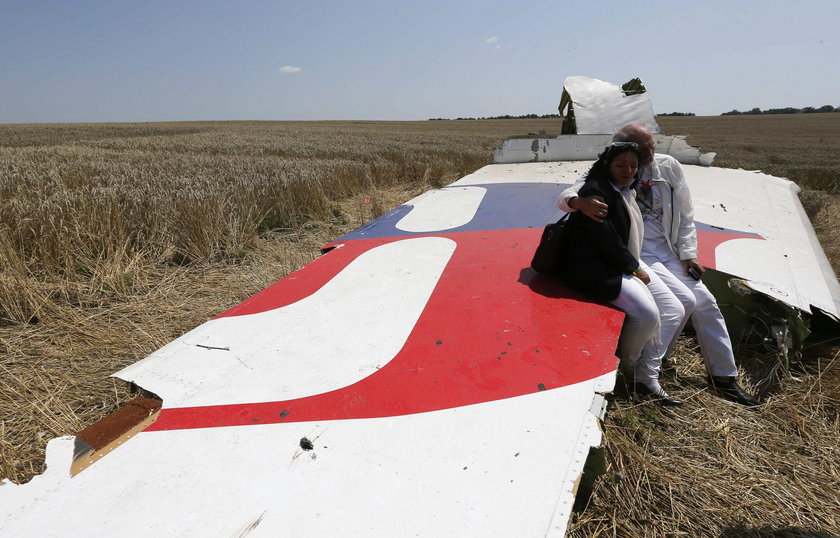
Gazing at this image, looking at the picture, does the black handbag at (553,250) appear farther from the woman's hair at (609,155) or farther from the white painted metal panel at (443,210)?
the white painted metal panel at (443,210)

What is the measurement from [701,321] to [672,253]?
0.49 m

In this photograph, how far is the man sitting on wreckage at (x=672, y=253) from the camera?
8.14ft

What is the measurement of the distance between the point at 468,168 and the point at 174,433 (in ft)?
34.7

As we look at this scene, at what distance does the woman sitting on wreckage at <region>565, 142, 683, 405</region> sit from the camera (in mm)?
2281

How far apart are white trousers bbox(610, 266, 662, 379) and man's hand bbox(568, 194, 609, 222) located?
0.38 m

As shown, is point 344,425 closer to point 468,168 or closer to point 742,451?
point 742,451

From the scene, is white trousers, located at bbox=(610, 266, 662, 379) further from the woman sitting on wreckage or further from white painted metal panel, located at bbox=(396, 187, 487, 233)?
white painted metal panel, located at bbox=(396, 187, 487, 233)

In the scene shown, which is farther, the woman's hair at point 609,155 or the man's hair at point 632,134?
the man's hair at point 632,134

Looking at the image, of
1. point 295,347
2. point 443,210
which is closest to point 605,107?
point 443,210


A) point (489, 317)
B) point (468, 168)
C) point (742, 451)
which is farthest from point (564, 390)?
point (468, 168)

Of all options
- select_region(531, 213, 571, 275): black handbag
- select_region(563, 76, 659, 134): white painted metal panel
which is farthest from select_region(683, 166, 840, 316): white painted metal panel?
select_region(563, 76, 659, 134): white painted metal panel

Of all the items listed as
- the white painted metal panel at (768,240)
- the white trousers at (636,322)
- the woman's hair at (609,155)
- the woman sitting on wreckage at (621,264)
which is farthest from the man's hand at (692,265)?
the woman's hair at (609,155)

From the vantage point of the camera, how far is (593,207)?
2.28 m

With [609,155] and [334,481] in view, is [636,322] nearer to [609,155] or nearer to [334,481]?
[609,155]
